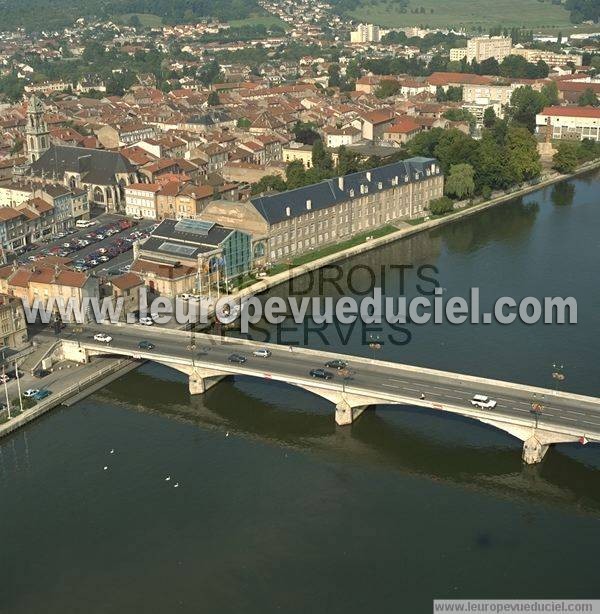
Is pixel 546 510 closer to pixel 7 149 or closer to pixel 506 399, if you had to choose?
pixel 506 399

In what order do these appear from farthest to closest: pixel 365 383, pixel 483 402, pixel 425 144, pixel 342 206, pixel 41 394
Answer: pixel 425 144 → pixel 342 206 → pixel 41 394 → pixel 365 383 → pixel 483 402

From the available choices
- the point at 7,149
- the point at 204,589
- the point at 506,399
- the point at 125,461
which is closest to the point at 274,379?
the point at 125,461

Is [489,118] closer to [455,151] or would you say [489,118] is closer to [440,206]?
[455,151]

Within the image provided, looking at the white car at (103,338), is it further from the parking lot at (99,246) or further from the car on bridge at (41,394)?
the parking lot at (99,246)

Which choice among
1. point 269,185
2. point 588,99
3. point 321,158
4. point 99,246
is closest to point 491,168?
point 321,158

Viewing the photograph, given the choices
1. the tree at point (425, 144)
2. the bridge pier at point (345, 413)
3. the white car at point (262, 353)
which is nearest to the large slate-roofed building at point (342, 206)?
the tree at point (425, 144)

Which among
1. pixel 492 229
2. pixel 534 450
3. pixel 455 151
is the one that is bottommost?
pixel 492 229

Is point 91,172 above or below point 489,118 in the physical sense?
below
